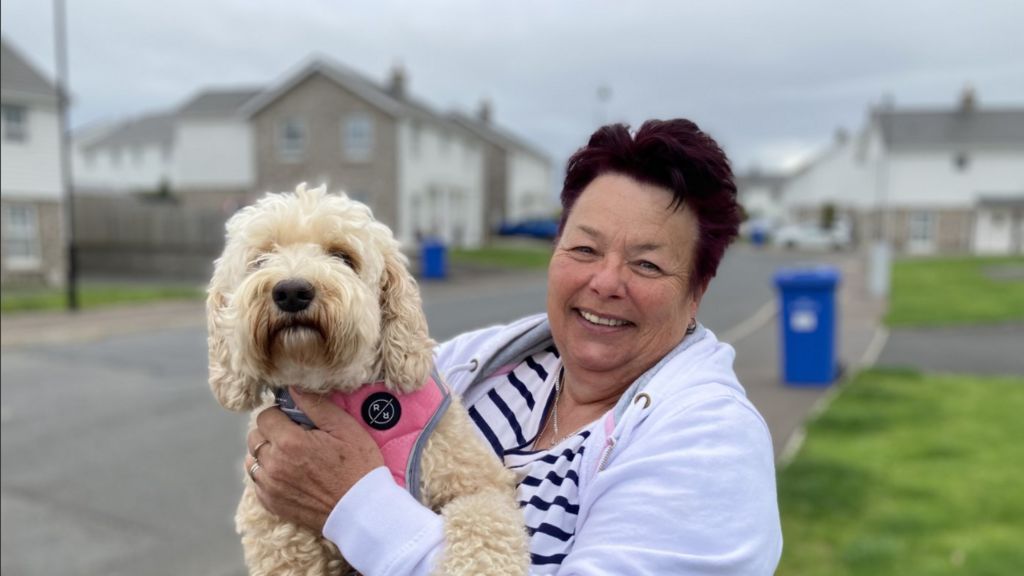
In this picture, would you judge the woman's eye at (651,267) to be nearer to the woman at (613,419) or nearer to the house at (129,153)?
the woman at (613,419)

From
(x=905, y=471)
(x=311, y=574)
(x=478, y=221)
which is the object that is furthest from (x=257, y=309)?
(x=478, y=221)

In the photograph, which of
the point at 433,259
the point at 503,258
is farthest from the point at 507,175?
the point at 433,259

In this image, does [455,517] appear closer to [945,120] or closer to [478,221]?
[478,221]

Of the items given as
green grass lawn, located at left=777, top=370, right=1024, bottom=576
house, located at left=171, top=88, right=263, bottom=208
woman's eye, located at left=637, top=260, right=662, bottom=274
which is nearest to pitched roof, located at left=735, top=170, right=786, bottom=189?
house, located at left=171, top=88, right=263, bottom=208

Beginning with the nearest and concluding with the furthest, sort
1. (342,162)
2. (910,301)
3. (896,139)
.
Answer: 1. (910,301)
2. (342,162)
3. (896,139)

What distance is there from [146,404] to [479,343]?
23.5 ft

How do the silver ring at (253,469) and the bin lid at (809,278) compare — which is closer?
the silver ring at (253,469)

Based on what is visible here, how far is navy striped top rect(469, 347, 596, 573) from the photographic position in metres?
2.00

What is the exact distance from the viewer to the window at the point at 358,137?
34.0 metres

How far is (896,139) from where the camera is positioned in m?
51.8

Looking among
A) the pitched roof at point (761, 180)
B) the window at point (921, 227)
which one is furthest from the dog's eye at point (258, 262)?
the pitched roof at point (761, 180)

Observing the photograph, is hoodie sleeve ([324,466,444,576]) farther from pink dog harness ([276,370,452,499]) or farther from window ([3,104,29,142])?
window ([3,104,29,142])

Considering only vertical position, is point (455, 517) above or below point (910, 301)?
above

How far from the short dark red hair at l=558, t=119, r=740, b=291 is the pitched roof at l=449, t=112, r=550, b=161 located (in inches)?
1697
